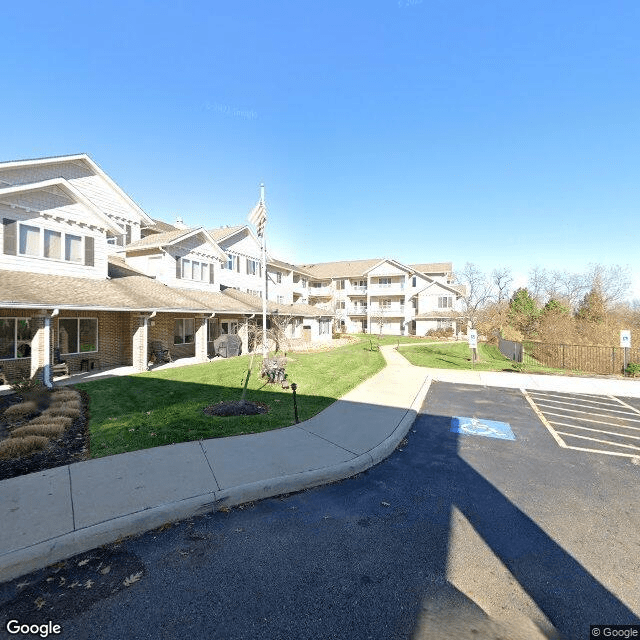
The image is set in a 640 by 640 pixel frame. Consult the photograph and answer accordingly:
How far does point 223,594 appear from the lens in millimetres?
3277

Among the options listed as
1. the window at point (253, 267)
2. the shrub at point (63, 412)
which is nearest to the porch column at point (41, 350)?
the shrub at point (63, 412)

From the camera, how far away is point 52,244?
14.5m

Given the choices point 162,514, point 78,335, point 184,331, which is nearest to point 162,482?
point 162,514

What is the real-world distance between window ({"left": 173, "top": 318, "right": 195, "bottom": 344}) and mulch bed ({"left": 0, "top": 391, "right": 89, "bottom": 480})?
42.5 ft

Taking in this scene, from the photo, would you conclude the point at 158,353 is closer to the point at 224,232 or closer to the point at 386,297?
the point at 224,232

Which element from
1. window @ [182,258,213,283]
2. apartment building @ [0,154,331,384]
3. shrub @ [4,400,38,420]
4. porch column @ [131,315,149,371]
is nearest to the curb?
shrub @ [4,400,38,420]

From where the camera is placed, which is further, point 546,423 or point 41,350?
point 41,350

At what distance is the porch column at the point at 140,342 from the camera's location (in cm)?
1575

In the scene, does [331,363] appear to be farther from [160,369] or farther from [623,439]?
[623,439]

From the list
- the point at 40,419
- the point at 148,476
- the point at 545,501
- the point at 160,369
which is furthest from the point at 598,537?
the point at 160,369

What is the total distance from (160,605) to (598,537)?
506 centimetres

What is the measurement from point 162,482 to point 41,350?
10.5 m

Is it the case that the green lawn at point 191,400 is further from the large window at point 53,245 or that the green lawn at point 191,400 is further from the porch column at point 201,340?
the large window at point 53,245

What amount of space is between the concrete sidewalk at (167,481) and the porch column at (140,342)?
10606 mm
